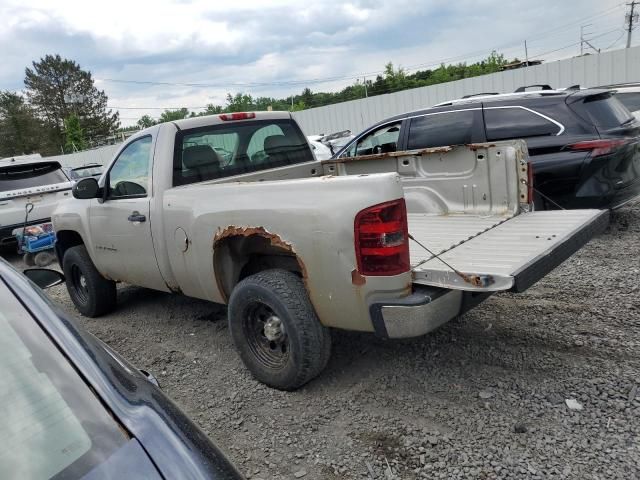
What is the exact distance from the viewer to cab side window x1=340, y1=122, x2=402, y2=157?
7.28 metres

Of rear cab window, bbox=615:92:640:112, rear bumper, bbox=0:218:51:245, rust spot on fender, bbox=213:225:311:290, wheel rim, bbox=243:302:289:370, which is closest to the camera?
rust spot on fender, bbox=213:225:311:290

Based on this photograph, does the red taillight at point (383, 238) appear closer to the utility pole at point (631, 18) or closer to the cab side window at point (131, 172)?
the cab side window at point (131, 172)

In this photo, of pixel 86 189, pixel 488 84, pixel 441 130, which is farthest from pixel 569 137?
pixel 488 84

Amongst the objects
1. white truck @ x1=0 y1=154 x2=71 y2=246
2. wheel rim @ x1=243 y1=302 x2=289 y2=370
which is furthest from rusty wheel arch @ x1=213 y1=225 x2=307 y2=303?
white truck @ x1=0 y1=154 x2=71 y2=246

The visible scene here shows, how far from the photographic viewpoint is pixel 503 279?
2584 mm

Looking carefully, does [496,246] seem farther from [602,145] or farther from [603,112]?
[603,112]

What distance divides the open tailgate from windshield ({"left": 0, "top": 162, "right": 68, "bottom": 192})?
25.4 feet

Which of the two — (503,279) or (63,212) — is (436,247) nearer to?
(503,279)

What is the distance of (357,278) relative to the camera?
2.88 metres

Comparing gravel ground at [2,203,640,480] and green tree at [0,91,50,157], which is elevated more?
green tree at [0,91,50,157]

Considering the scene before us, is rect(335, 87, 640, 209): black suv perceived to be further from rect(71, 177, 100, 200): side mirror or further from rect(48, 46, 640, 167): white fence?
rect(48, 46, 640, 167): white fence

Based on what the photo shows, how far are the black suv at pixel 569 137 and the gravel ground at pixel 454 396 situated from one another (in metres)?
1.23

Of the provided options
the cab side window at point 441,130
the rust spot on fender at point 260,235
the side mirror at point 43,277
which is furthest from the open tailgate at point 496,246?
the cab side window at point 441,130

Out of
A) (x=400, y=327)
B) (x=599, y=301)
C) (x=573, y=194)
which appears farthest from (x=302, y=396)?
(x=573, y=194)
